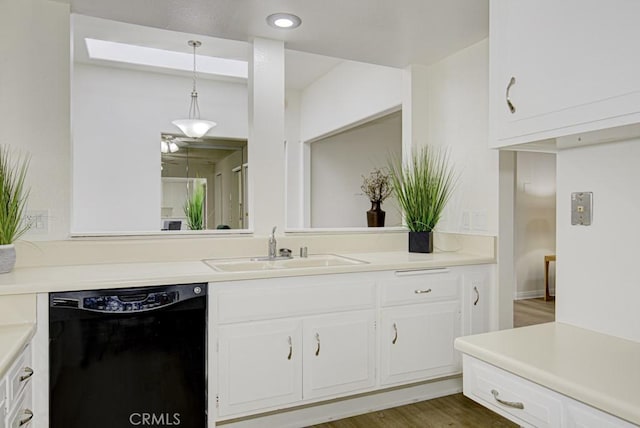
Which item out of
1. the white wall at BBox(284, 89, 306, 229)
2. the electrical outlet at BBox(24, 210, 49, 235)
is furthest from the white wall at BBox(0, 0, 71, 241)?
the white wall at BBox(284, 89, 306, 229)

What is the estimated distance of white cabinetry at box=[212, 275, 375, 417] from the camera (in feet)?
6.24

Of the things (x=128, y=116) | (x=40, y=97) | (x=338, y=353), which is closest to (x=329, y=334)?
(x=338, y=353)

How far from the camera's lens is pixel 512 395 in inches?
42.3

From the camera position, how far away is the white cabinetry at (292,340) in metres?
1.90

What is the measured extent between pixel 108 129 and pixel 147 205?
33.0 inches

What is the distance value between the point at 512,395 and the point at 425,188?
70.5 inches

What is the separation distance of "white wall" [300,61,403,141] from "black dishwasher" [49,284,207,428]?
2329 millimetres

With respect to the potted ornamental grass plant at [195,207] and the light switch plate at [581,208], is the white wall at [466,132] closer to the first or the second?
the light switch plate at [581,208]

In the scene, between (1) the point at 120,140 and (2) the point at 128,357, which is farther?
(1) the point at 120,140

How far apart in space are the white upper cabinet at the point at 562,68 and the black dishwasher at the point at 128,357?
1.43 meters

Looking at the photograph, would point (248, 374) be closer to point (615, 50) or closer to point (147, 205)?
point (615, 50)

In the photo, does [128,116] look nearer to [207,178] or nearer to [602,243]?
[207,178]

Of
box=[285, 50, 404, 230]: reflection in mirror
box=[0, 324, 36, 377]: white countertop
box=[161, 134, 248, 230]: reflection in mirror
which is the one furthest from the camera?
box=[161, 134, 248, 230]: reflection in mirror

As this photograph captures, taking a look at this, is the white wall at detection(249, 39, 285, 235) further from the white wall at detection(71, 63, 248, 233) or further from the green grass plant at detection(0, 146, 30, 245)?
the white wall at detection(71, 63, 248, 233)
